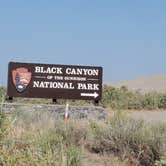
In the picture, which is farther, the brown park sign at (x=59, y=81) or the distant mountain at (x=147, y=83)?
the distant mountain at (x=147, y=83)

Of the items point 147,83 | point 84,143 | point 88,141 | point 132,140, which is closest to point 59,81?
point 88,141

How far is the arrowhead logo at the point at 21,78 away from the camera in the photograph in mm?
31625

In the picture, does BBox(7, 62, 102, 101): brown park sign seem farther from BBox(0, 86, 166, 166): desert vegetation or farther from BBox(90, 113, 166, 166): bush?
BBox(90, 113, 166, 166): bush

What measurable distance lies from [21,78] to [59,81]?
1872 mm

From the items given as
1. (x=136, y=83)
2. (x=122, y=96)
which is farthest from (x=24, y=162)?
(x=136, y=83)

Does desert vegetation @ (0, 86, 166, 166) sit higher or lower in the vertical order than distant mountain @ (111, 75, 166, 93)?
lower

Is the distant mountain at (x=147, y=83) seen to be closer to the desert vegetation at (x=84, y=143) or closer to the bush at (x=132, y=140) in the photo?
the desert vegetation at (x=84, y=143)

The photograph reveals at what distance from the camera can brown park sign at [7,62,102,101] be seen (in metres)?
31.8

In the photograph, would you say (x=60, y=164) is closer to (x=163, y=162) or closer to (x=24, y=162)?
(x=24, y=162)

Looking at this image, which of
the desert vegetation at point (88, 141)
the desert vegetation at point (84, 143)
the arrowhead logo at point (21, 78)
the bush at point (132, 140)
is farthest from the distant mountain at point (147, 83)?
the bush at point (132, 140)

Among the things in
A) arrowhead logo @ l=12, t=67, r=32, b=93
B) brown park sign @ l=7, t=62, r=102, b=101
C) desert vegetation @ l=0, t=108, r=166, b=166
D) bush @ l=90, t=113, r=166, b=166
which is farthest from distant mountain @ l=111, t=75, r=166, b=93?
bush @ l=90, t=113, r=166, b=166

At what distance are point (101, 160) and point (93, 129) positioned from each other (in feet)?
6.23

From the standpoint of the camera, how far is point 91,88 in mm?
32156

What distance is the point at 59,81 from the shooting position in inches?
1266
